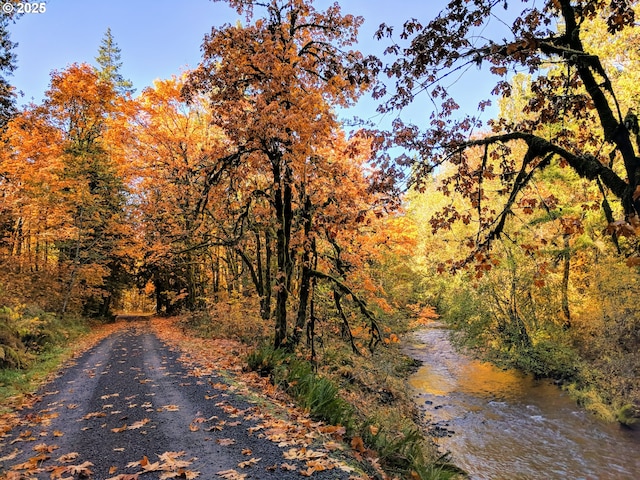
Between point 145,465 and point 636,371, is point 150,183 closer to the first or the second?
point 145,465

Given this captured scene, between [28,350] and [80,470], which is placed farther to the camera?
[28,350]

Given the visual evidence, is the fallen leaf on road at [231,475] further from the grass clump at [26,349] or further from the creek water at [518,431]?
the grass clump at [26,349]

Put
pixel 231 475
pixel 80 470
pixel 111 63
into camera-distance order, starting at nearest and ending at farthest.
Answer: pixel 231 475
pixel 80 470
pixel 111 63

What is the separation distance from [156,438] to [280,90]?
22.5ft

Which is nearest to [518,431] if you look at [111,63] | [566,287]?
[566,287]

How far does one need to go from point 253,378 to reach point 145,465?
4.40 m

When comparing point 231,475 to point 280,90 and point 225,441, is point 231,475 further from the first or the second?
point 280,90

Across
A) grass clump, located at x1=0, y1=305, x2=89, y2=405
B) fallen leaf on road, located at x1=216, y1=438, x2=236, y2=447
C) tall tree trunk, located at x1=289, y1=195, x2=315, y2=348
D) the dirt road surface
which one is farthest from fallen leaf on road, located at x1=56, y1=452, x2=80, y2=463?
tall tree trunk, located at x1=289, y1=195, x2=315, y2=348

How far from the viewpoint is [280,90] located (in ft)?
28.6

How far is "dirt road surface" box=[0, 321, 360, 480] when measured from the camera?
4711 millimetres

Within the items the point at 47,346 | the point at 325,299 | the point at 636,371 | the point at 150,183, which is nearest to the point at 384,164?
the point at 325,299

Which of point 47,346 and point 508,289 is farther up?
point 508,289

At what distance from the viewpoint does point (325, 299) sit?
13.8 meters

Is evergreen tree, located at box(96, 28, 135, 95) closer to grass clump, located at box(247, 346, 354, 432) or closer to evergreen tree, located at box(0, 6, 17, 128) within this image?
evergreen tree, located at box(0, 6, 17, 128)
